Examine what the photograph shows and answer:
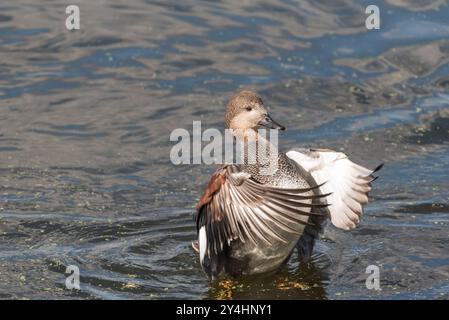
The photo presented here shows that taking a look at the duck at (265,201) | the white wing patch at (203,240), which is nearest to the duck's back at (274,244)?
the duck at (265,201)

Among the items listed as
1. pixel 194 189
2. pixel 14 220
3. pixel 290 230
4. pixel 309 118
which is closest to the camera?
pixel 290 230

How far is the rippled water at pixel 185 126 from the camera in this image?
7.76m

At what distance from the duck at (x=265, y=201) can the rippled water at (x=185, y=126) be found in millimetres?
282

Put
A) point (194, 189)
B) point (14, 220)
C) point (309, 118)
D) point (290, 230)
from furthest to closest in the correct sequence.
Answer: point (309, 118) < point (194, 189) < point (14, 220) < point (290, 230)

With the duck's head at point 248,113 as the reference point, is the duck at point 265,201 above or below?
below

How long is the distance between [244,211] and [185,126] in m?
4.12

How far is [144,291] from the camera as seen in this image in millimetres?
7340

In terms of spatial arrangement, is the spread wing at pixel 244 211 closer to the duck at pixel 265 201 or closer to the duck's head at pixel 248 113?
the duck at pixel 265 201

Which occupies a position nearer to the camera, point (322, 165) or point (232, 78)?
point (322, 165)

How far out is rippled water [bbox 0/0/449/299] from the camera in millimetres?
7758

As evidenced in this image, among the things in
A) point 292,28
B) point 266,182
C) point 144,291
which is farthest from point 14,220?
point 292,28

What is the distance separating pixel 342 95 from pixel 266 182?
4.47 m

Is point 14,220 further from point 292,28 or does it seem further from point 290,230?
point 292,28

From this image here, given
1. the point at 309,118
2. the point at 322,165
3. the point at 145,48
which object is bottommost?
the point at 322,165
